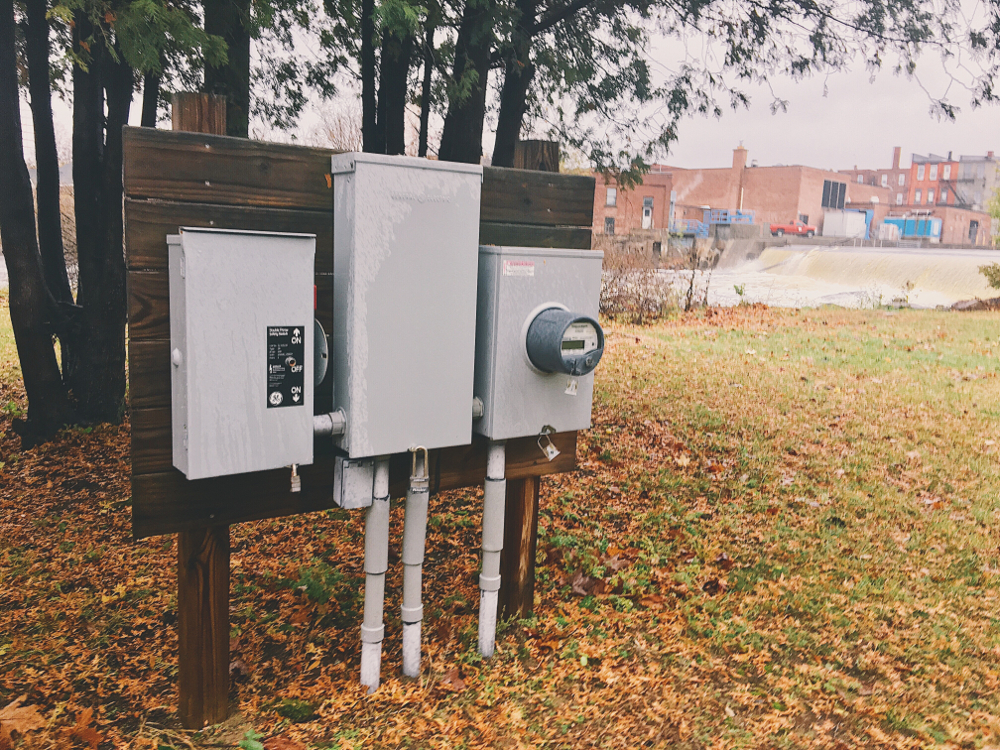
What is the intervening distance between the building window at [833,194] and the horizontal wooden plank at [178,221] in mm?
66071

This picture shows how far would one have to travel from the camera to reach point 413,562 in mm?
2988

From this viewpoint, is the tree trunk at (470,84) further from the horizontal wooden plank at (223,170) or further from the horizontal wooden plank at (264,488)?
the horizontal wooden plank at (264,488)

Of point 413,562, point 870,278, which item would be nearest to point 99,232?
point 413,562

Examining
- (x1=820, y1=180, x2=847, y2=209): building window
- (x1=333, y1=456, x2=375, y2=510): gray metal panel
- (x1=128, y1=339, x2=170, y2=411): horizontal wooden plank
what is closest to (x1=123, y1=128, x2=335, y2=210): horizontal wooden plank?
(x1=128, y1=339, x2=170, y2=411): horizontal wooden plank

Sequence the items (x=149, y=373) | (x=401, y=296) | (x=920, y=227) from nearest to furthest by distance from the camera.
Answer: (x=149, y=373) → (x=401, y=296) → (x=920, y=227)

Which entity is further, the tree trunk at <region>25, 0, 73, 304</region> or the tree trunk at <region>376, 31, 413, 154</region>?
the tree trunk at <region>25, 0, 73, 304</region>

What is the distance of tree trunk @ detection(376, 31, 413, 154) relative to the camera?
5.75m

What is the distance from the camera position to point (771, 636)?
3.45 meters

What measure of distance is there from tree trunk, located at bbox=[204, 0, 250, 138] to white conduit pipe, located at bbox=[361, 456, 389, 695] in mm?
2787

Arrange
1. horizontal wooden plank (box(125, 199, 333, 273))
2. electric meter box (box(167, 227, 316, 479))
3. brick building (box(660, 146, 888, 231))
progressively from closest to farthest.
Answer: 1. electric meter box (box(167, 227, 316, 479))
2. horizontal wooden plank (box(125, 199, 333, 273))
3. brick building (box(660, 146, 888, 231))

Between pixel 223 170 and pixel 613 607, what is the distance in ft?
8.22

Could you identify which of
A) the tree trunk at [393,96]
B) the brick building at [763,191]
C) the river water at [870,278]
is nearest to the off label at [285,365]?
the tree trunk at [393,96]

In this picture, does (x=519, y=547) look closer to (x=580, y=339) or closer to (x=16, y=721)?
(x=580, y=339)

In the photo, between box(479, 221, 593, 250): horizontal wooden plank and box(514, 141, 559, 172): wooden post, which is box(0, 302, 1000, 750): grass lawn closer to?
box(479, 221, 593, 250): horizontal wooden plank
